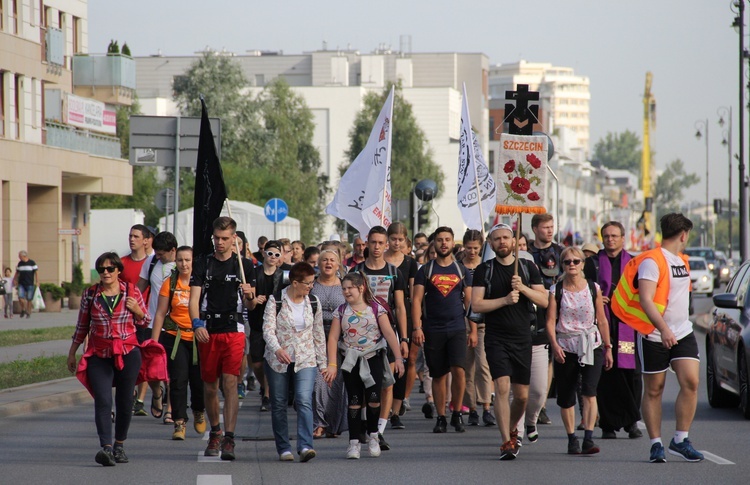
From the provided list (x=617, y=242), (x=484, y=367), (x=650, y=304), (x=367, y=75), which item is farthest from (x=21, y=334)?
(x=367, y=75)

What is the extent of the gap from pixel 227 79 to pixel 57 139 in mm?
37360

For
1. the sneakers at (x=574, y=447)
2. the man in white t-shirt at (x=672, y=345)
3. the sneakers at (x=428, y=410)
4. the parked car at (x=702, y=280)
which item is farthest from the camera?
the parked car at (x=702, y=280)

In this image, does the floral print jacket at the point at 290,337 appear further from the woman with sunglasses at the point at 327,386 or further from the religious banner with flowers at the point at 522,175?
→ the religious banner with flowers at the point at 522,175

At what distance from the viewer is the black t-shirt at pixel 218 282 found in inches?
423

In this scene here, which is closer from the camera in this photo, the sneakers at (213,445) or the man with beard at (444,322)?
the sneakers at (213,445)

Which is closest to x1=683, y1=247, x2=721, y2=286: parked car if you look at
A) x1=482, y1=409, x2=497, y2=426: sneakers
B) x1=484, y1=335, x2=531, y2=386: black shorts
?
x1=482, y1=409, x2=497, y2=426: sneakers

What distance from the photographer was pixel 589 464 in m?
10.3

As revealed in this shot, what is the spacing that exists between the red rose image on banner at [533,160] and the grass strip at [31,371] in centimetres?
766

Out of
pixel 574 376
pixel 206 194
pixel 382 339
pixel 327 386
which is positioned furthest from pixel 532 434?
pixel 206 194

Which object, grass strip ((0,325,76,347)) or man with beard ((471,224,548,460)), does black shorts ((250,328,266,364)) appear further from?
grass strip ((0,325,76,347))

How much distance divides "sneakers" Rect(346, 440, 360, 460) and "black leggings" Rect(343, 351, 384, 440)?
4 centimetres

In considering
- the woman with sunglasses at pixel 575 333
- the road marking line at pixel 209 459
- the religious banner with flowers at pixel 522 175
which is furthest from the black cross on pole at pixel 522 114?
the road marking line at pixel 209 459

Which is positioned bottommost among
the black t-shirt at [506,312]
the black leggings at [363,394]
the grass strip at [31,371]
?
the grass strip at [31,371]

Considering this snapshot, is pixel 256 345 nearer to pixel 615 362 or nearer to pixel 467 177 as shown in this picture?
pixel 615 362
